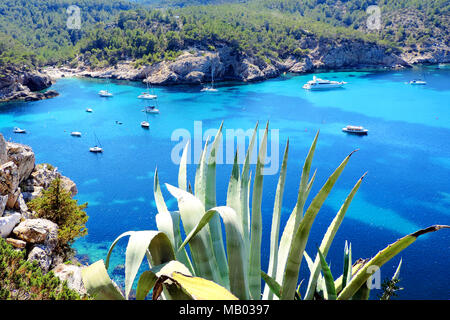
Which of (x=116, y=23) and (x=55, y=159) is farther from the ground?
(x=116, y=23)

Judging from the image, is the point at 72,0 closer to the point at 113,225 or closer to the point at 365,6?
the point at 365,6

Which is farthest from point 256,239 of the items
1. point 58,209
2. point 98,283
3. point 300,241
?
point 58,209

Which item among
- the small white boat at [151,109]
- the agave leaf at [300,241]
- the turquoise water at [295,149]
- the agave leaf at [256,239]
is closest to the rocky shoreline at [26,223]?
the turquoise water at [295,149]

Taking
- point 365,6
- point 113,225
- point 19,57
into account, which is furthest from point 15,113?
point 365,6

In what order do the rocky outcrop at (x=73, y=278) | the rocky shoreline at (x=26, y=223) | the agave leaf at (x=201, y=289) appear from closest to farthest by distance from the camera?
the agave leaf at (x=201, y=289), the rocky outcrop at (x=73, y=278), the rocky shoreline at (x=26, y=223)

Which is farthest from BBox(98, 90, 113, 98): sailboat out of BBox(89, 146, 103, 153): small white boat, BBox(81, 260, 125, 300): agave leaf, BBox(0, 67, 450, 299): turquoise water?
BBox(81, 260, 125, 300): agave leaf

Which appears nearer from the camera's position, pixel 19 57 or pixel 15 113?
pixel 15 113

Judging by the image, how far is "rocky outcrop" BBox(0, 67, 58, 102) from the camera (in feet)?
151

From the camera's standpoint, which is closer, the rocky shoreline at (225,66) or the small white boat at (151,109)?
the small white boat at (151,109)

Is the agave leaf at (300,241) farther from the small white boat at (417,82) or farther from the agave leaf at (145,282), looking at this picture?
the small white boat at (417,82)

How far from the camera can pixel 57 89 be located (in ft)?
174

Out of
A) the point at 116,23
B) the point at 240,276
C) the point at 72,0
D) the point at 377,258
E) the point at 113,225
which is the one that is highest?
the point at 72,0

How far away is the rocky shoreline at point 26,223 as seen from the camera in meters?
7.71
